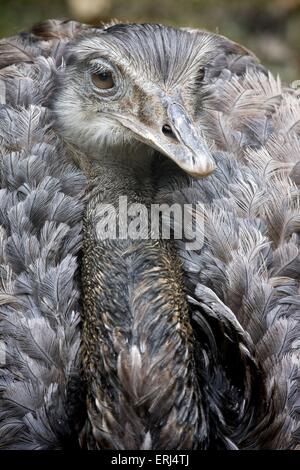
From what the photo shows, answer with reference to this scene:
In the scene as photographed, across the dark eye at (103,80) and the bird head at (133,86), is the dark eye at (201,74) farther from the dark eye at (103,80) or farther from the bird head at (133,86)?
the dark eye at (103,80)

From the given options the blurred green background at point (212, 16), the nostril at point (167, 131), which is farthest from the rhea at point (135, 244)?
the blurred green background at point (212, 16)

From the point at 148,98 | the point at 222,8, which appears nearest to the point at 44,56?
the point at 148,98

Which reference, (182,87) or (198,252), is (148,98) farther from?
(198,252)

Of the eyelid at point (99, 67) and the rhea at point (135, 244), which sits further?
the eyelid at point (99, 67)

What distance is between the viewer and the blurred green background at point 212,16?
560 centimetres

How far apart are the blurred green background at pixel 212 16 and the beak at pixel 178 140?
2.90m

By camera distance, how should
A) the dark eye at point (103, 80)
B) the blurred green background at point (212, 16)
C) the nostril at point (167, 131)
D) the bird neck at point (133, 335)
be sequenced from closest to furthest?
the bird neck at point (133, 335) → the nostril at point (167, 131) → the dark eye at point (103, 80) → the blurred green background at point (212, 16)

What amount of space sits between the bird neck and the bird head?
0.13m

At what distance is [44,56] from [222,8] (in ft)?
8.39

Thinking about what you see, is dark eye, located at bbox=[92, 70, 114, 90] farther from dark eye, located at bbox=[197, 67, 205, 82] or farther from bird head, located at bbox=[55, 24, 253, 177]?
dark eye, located at bbox=[197, 67, 205, 82]

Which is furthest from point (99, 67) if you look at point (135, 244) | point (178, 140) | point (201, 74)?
point (135, 244)

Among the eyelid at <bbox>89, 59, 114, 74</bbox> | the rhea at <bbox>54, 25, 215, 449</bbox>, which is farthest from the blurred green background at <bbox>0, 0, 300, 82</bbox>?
the eyelid at <bbox>89, 59, 114, 74</bbox>

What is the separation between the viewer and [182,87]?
9.35 ft

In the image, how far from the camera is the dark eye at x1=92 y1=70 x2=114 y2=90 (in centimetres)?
288
